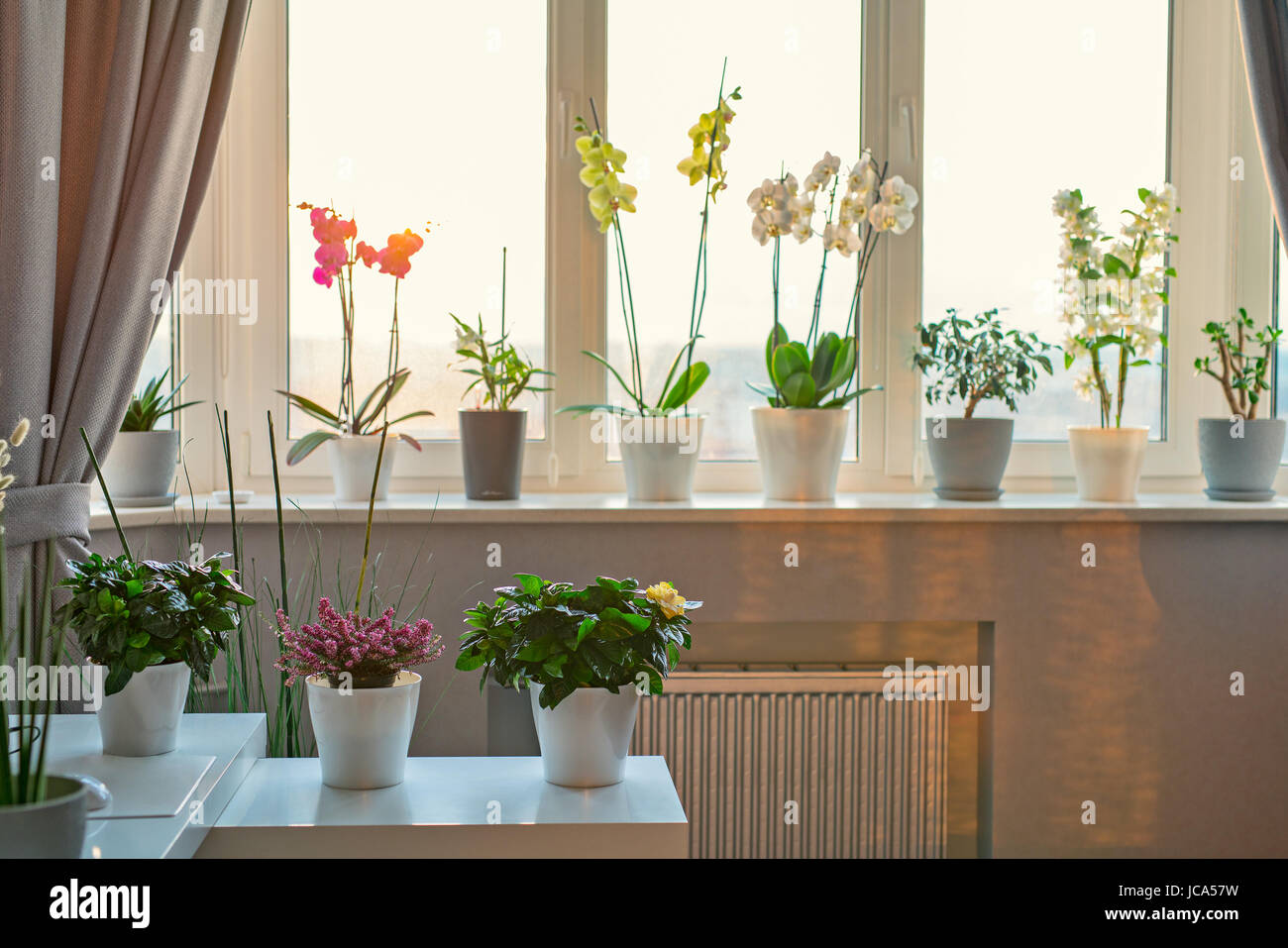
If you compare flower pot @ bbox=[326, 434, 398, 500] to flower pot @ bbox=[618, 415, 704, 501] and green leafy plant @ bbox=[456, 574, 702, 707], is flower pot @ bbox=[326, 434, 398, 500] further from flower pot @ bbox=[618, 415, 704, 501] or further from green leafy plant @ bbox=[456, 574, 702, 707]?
green leafy plant @ bbox=[456, 574, 702, 707]

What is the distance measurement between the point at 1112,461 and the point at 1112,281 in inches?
15.8

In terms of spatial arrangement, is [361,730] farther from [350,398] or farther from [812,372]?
[812,372]

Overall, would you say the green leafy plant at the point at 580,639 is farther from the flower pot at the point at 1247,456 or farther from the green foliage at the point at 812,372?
the flower pot at the point at 1247,456

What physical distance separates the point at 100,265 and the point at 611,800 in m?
1.35

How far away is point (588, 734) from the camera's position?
138cm

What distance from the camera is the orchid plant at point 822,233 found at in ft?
7.41

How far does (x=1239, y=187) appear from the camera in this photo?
8.45ft

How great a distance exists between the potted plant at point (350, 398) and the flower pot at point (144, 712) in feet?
2.77

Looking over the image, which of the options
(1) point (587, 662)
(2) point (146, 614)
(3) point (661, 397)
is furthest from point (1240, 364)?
(2) point (146, 614)

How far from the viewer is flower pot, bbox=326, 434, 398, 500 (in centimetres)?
225

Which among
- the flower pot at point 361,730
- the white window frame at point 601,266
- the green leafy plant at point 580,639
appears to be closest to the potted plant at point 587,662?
the green leafy plant at point 580,639

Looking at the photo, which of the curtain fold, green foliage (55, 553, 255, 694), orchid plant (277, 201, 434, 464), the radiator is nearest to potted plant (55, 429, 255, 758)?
green foliage (55, 553, 255, 694)
